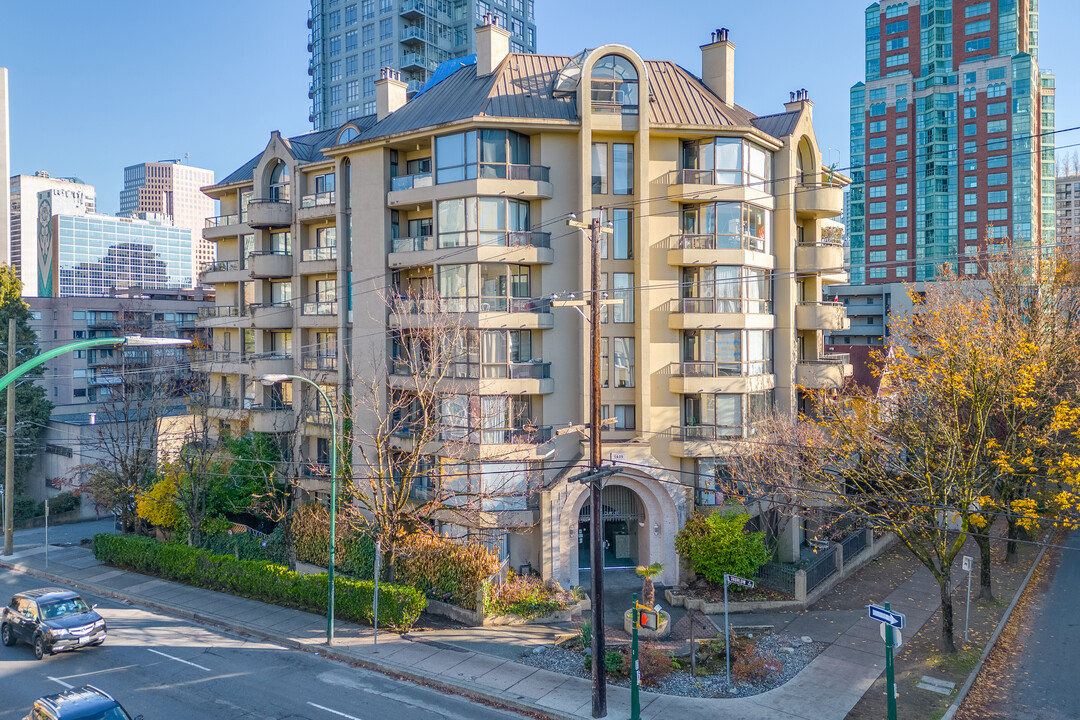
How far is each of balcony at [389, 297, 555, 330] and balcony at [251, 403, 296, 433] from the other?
9.31 m

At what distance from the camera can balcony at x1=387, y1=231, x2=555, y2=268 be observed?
1130 inches

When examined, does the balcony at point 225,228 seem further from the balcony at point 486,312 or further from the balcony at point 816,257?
the balcony at point 816,257

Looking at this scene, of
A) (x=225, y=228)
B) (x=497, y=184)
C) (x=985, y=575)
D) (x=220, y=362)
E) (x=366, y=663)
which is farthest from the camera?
(x=225, y=228)

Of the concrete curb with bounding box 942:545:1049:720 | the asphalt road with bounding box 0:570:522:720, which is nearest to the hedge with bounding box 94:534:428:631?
the asphalt road with bounding box 0:570:522:720

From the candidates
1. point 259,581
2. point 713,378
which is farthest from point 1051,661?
point 259,581

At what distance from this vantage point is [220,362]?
40375mm

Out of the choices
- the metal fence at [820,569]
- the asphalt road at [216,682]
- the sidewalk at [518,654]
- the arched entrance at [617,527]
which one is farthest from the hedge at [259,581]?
the metal fence at [820,569]

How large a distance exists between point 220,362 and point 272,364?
5.26m

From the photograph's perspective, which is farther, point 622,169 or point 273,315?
point 273,315

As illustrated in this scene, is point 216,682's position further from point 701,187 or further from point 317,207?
point 701,187

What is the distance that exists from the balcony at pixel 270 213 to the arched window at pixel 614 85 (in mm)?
16368

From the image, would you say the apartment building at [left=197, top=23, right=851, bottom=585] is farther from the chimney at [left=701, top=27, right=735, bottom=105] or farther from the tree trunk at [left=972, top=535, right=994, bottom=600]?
the tree trunk at [left=972, top=535, right=994, bottom=600]

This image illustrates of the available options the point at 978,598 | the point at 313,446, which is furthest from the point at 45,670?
the point at 978,598

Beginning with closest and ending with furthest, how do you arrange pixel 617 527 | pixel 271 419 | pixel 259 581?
pixel 259 581, pixel 617 527, pixel 271 419
